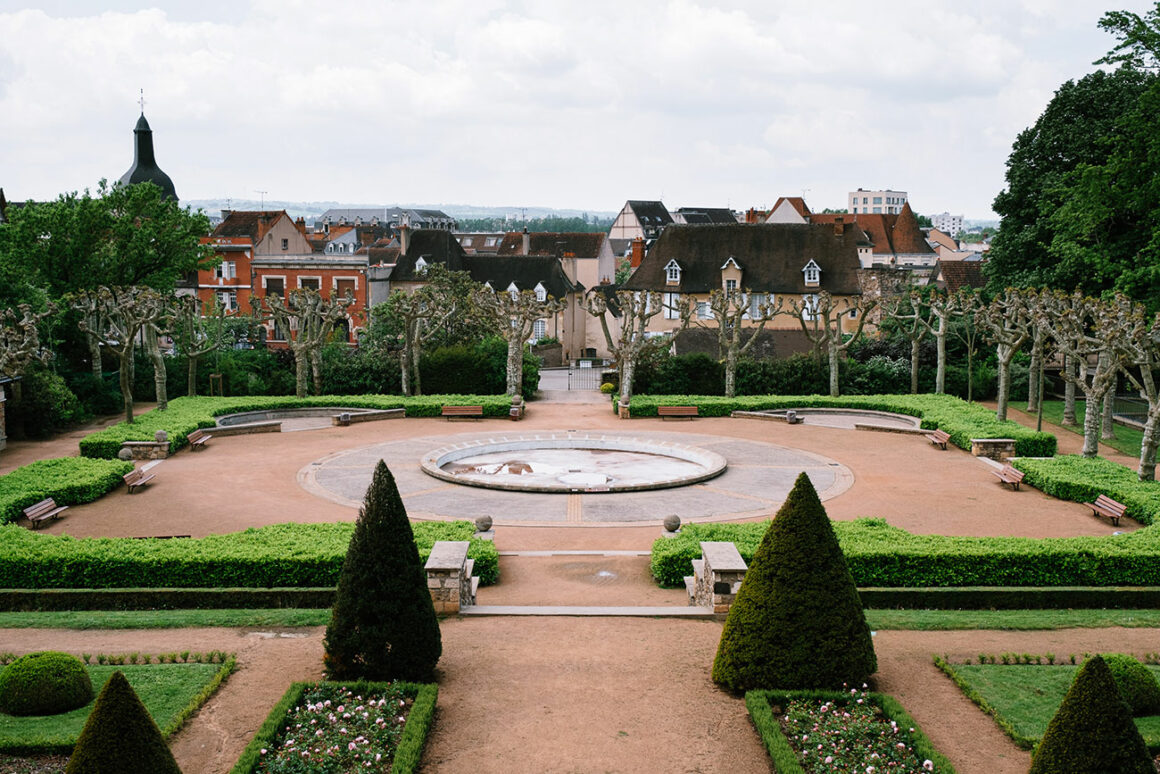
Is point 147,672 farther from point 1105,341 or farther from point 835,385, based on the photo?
point 835,385

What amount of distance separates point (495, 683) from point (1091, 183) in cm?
3074

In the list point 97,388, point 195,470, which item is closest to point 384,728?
point 195,470

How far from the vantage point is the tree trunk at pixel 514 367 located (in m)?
42.0

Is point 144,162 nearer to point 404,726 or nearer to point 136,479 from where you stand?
point 136,479

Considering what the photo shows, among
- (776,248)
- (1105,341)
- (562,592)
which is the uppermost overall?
(776,248)

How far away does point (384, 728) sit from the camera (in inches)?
476

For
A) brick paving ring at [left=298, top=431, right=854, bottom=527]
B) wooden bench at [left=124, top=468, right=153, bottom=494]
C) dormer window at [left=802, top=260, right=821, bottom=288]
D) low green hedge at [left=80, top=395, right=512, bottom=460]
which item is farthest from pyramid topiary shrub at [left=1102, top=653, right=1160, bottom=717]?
dormer window at [left=802, top=260, right=821, bottom=288]

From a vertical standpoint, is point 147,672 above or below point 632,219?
below

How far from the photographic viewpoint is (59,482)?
1001 inches

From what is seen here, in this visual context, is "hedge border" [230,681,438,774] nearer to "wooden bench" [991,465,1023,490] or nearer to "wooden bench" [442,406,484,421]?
"wooden bench" [991,465,1023,490]

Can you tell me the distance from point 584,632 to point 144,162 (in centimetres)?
6848

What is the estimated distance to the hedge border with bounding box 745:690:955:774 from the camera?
37.0ft

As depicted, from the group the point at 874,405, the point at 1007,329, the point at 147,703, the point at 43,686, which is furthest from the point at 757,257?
the point at 43,686

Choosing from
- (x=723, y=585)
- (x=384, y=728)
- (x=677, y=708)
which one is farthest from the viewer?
(x=723, y=585)
